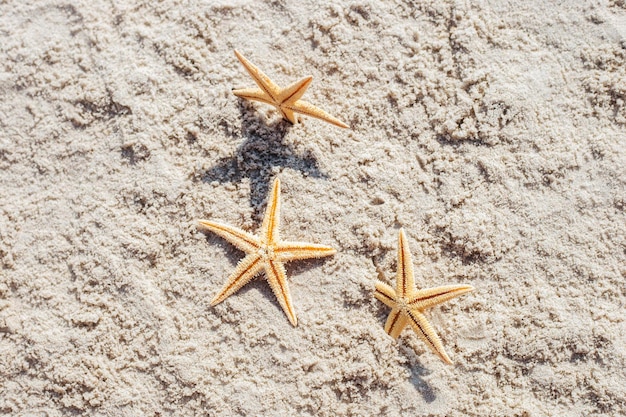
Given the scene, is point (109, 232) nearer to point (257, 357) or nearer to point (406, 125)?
point (257, 357)

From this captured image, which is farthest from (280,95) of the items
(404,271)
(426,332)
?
(426,332)

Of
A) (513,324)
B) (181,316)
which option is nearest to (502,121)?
(513,324)

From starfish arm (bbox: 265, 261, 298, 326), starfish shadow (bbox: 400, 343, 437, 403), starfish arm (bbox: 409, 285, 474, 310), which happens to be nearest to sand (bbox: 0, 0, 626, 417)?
starfish shadow (bbox: 400, 343, 437, 403)

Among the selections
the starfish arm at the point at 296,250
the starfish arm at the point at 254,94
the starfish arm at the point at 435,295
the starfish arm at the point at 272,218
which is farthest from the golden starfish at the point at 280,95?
the starfish arm at the point at 435,295

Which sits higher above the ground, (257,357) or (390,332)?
(390,332)

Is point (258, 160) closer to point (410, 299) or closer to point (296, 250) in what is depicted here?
point (296, 250)
